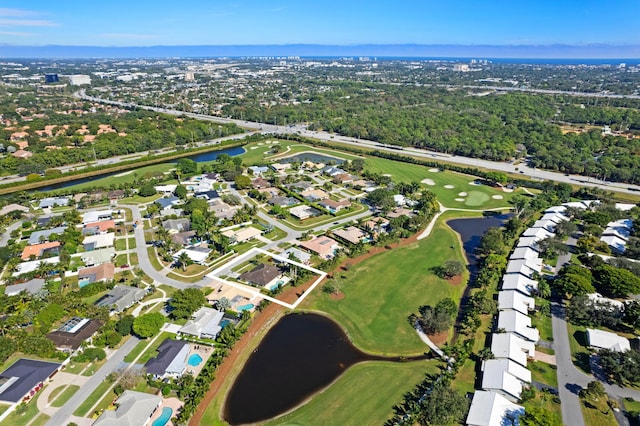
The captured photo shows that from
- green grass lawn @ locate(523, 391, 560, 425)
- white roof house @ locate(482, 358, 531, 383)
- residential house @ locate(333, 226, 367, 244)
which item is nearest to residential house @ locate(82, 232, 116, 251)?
residential house @ locate(333, 226, 367, 244)

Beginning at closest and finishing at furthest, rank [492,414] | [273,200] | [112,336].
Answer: [492,414], [112,336], [273,200]

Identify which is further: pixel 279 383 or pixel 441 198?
pixel 441 198

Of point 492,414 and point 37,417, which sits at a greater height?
point 492,414

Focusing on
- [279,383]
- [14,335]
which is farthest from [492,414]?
[14,335]

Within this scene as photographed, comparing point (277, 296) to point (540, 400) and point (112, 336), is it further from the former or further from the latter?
point (540, 400)

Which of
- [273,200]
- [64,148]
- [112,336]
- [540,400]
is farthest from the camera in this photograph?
[64,148]

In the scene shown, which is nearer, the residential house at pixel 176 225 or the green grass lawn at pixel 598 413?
the green grass lawn at pixel 598 413

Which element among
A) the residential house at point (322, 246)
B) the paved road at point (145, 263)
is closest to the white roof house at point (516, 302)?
the residential house at point (322, 246)

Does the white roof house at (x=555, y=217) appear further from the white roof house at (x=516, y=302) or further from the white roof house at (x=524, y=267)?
the white roof house at (x=516, y=302)

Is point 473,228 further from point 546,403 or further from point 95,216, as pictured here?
point 95,216
